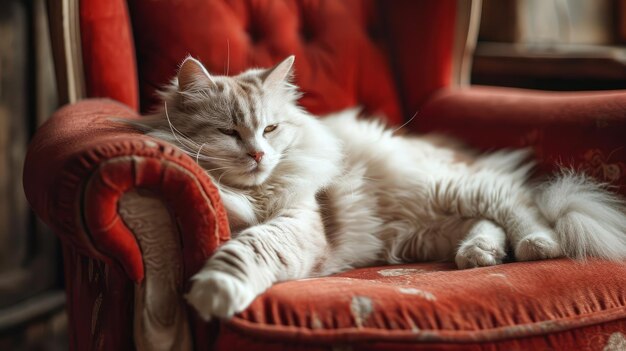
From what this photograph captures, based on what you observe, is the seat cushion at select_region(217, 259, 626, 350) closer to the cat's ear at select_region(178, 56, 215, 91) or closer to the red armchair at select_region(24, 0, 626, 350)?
the red armchair at select_region(24, 0, 626, 350)

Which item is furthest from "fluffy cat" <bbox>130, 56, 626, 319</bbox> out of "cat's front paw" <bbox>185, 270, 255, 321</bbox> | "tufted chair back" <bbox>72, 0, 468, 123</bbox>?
"tufted chair back" <bbox>72, 0, 468, 123</bbox>

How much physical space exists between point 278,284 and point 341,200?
0.45 m

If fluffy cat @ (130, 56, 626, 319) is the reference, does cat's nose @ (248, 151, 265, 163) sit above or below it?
above

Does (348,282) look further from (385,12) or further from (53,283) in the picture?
(53,283)

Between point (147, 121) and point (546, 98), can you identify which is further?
point (546, 98)

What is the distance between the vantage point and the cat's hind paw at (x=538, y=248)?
1.19 metres

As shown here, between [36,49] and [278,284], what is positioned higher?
[36,49]

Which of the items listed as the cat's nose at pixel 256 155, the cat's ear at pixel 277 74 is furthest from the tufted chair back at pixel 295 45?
the cat's nose at pixel 256 155

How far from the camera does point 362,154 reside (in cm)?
159

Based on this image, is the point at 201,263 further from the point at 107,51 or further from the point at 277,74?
the point at 107,51

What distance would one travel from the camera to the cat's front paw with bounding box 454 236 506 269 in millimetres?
1229

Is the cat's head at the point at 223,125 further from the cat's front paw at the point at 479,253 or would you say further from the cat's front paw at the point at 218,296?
the cat's front paw at the point at 479,253

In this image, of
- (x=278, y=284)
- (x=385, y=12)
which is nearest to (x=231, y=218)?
(x=278, y=284)

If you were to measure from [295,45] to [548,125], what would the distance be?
81 centimetres
